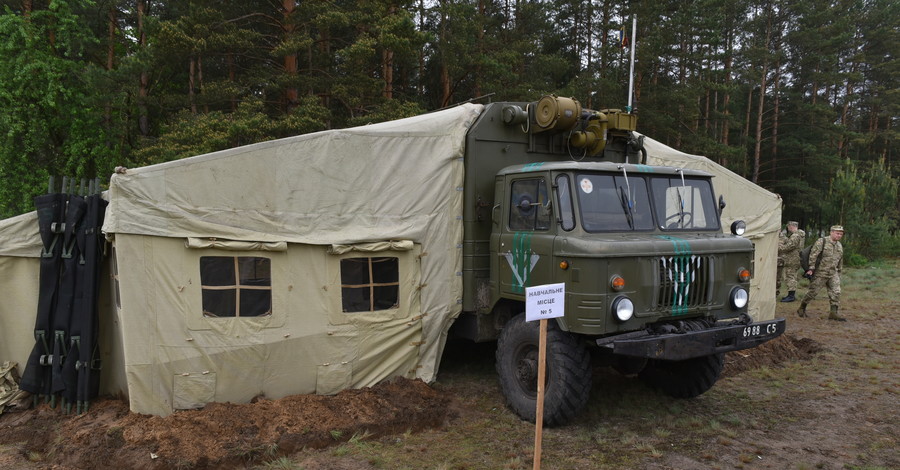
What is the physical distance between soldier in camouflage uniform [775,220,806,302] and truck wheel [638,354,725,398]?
333 inches

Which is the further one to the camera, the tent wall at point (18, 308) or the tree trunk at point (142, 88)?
the tree trunk at point (142, 88)

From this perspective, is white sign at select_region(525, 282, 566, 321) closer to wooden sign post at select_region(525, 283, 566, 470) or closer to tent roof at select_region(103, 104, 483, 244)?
wooden sign post at select_region(525, 283, 566, 470)

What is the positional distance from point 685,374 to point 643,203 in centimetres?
202

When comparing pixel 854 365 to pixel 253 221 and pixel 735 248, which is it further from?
pixel 253 221

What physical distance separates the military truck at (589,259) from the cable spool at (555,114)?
2 centimetres

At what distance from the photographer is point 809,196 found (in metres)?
Result: 30.3

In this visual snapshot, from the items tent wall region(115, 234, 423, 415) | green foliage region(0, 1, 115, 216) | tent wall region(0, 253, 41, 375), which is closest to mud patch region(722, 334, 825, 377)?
tent wall region(115, 234, 423, 415)

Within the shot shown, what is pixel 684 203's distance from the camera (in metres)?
5.88

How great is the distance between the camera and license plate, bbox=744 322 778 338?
5.20 m

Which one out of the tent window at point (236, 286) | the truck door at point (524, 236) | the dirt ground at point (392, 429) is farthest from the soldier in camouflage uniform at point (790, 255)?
the tent window at point (236, 286)

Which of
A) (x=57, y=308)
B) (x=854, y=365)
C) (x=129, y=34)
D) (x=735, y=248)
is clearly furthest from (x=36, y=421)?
(x=129, y=34)

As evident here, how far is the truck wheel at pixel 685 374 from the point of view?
19.7 feet

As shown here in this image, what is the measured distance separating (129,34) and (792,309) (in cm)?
1971

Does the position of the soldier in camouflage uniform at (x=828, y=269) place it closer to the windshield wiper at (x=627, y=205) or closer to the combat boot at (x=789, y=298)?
the combat boot at (x=789, y=298)
